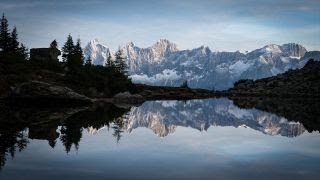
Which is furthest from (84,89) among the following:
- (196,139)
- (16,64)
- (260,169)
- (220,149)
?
(260,169)

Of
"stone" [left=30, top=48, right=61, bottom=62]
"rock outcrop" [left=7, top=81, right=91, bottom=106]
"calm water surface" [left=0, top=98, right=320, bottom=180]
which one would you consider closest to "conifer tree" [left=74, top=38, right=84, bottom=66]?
"stone" [left=30, top=48, right=61, bottom=62]

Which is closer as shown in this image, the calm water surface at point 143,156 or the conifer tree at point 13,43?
the calm water surface at point 143,156

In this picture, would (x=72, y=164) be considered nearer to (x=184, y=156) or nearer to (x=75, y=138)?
(x=184, y=156)

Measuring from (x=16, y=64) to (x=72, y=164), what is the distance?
87087mm

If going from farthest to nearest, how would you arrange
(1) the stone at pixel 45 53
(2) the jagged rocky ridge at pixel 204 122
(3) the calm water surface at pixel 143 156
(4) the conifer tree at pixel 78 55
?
(1) the stone at pixel 45 53, (4) the conifer tree at pixel 78 55, (2) the jagged rocky ridge at pixel 204 122, (3) the calm water surface at pixel 143 156

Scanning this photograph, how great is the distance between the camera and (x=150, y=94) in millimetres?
163500

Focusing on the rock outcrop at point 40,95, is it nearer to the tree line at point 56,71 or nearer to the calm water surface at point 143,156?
the tree line at point 56,71

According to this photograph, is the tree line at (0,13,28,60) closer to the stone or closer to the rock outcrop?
the stone

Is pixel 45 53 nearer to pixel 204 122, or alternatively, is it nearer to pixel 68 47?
pixel 68 47

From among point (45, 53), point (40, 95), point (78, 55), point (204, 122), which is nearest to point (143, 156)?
point (204, 122)

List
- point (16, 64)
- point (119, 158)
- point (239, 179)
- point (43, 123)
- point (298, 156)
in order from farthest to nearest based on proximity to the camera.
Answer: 1. point (16, 64)
2. point (43, 123)
3. point (298, 156)
4. point (119, 158)
5. point (239, 179)

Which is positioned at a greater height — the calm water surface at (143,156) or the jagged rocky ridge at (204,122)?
the calm water surface at (143,156)

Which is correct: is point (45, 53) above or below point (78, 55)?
above

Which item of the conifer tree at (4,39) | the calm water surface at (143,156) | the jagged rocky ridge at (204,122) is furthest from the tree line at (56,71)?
the calm water surface at (143,156)
